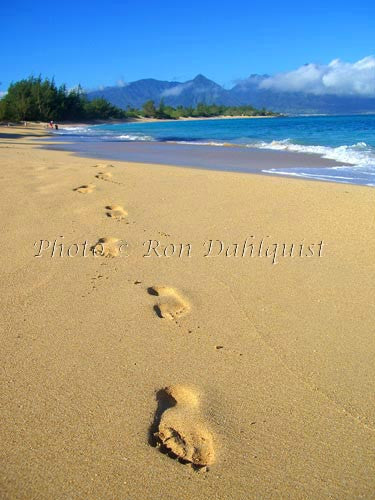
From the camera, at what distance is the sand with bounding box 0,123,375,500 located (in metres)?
1.64

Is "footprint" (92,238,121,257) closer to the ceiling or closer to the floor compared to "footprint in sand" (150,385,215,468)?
closer to the ceiling

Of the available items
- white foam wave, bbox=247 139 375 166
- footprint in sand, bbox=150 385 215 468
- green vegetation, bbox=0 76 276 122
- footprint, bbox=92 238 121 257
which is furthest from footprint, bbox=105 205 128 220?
green vegetation, bbox=0 76 276 122

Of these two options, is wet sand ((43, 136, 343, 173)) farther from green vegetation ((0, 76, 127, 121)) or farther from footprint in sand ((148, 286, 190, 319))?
green vegetation ((0, 76, 127, 121))

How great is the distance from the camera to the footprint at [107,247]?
3736mm

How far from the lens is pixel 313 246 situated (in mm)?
3961

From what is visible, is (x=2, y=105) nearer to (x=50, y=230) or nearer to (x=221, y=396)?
(x=50, y=230)

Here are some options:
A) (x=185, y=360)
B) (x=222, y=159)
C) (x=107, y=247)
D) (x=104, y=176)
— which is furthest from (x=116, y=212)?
(x=222, y=159)

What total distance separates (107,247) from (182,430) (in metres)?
2.28

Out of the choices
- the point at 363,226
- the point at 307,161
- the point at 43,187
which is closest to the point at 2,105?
the point at 307,161

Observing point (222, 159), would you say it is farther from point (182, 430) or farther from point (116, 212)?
point (182, 430)

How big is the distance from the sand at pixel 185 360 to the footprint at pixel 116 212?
29 cm

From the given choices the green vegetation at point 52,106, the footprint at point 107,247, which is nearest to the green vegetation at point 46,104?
the green vegetation at point 52,106

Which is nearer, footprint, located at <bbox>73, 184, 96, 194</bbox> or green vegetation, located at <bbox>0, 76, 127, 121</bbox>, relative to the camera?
footprint, located at <bbox>73, 184, 96, 194</bbox>

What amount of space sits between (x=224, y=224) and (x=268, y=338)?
7.34 ft
